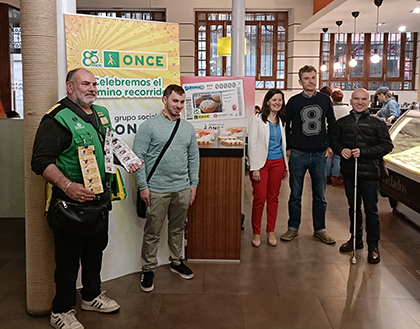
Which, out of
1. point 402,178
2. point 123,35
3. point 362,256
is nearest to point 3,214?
point 123,35

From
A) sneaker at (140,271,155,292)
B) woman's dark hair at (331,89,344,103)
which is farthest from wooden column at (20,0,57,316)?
woman's dark hair at (331,89,344,103)

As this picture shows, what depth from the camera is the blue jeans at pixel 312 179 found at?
14.8ft

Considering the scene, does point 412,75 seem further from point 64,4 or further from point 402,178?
point 64,4

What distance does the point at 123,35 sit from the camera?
11.7ft

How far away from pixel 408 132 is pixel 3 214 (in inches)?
192

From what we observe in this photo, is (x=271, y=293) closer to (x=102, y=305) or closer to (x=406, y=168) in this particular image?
(x=102, y=305)

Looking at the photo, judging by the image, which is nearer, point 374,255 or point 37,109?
point 37,109

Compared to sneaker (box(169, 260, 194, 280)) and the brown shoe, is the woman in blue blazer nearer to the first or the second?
the brown shoe

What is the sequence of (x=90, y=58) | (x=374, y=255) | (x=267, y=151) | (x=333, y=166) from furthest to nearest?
(x=333, y=166), (x=267, y=151), (x=374, y=255), (x=90, y=58)

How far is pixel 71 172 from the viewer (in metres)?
2.74

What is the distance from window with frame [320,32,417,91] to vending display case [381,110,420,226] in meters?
7.26

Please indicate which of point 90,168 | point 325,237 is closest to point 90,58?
point 90,168

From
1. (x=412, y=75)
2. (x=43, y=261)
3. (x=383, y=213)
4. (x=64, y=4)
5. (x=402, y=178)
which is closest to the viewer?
(x=43, y=261)

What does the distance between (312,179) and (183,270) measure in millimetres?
1678
